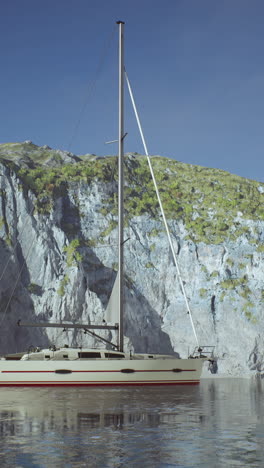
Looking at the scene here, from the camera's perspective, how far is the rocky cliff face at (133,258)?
5734 cm

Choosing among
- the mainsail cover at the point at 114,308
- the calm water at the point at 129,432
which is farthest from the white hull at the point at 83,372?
the calm water at the point at 129,432

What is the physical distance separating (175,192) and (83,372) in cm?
4809

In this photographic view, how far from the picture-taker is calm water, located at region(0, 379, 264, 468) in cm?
1121

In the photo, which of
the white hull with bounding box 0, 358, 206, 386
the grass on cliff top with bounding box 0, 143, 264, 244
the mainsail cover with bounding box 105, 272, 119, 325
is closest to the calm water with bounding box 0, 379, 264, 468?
the white hull with bounding box 0, 358, 206, 386

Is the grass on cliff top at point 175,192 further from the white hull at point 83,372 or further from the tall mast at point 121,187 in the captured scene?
the white hull at point 83,372

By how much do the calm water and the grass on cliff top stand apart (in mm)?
44166

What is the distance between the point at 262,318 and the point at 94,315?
18.9 meters

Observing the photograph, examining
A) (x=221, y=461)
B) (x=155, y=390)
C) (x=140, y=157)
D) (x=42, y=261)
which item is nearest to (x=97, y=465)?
(x=221, y=461)

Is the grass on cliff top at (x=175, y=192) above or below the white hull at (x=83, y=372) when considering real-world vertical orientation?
above

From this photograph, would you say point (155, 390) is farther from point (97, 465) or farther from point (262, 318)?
point (262, 318)

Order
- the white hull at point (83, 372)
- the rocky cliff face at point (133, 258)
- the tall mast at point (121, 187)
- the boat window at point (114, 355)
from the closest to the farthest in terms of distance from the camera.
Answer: the white hull at point (83, 372), the boat window at point (114, 355), the tall mast at point (121, 187), the rocky cliff face at point (133, 258)

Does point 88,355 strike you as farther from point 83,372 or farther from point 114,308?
point 114,308

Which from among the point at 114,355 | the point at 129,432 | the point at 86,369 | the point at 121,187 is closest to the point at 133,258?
the point at 121,187

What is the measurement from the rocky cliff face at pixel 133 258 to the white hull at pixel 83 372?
2248cm
